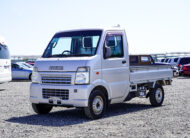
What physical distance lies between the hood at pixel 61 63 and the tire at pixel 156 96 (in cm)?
353

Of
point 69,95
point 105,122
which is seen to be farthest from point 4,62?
point 105,122

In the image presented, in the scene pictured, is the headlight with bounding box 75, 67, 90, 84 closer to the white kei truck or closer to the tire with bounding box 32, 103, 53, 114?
the white kei truck

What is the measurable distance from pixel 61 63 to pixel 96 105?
53.8 inches

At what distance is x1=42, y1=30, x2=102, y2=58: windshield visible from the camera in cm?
945

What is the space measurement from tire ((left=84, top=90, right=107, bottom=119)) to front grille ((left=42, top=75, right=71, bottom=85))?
0.69 metres

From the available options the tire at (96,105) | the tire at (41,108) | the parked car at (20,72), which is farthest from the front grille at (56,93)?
the parked car at (20,72)

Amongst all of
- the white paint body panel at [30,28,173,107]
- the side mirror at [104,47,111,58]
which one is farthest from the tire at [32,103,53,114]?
the side mirror at [104,47,111,58]

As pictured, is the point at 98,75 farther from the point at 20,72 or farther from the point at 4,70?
the point at 20,72

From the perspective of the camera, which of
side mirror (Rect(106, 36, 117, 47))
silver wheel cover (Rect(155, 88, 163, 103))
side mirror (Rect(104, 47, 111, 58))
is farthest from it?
silver wheel cover (Rect(155, 88, 163, 103))

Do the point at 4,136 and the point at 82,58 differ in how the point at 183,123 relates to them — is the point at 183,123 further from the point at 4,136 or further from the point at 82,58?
the point at 4,136

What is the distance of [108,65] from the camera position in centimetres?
953

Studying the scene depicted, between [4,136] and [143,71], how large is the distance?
16.9ft

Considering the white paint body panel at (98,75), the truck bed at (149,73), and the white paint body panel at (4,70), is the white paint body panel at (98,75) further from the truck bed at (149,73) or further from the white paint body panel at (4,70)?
the white paint body panel at (4,70)

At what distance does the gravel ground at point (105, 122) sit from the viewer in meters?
7.48
